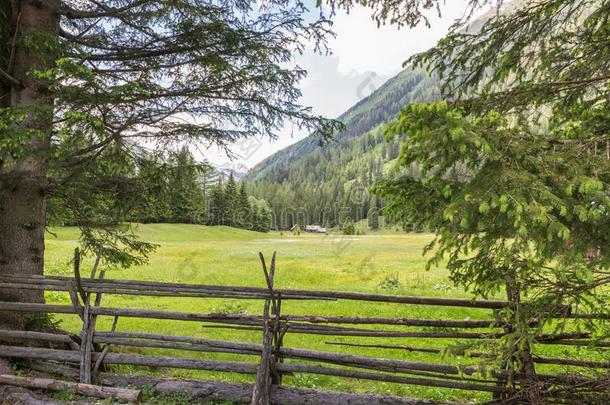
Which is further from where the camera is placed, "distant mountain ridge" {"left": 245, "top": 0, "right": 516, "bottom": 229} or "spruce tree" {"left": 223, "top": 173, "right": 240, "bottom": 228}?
"spruce tree" {"left": 223, "top": 173, "right": 240, "bottom": 228}

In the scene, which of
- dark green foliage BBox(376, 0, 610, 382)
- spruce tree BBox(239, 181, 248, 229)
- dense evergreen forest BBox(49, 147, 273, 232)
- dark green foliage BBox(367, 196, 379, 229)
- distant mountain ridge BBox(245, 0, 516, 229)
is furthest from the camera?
spruce tree BBox(239, 181, 248, 229)

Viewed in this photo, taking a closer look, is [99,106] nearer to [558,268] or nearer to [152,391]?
[152,391]

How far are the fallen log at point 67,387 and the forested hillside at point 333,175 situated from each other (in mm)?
3911

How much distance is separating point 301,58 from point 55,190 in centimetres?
412

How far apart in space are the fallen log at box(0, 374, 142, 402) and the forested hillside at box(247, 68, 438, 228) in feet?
12.8

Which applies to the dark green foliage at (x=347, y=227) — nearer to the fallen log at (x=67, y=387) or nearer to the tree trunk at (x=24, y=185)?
the tree trunk at (x=24, y=185)

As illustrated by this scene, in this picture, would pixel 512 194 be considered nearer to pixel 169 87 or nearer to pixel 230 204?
pixel 169 87

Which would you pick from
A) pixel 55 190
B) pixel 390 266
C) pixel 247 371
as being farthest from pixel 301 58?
pixel 390 266

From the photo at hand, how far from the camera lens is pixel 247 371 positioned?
5484 millimetres

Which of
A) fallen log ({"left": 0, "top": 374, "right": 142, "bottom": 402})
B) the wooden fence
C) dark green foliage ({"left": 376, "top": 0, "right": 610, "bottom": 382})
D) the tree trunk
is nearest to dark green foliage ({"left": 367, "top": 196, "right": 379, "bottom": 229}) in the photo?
dark green foliage ({"left": 376, "top": 0, "right": 610, "bottom": 382})

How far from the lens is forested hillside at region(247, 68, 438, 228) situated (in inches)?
1380

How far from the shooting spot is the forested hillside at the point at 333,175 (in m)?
35.1

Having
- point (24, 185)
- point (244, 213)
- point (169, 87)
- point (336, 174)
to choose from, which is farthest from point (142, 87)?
point (336, 174)

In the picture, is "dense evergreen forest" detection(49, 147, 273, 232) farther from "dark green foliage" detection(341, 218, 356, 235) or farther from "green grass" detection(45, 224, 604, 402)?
"dark green foliage" detection(341, 218, 356, 235)
